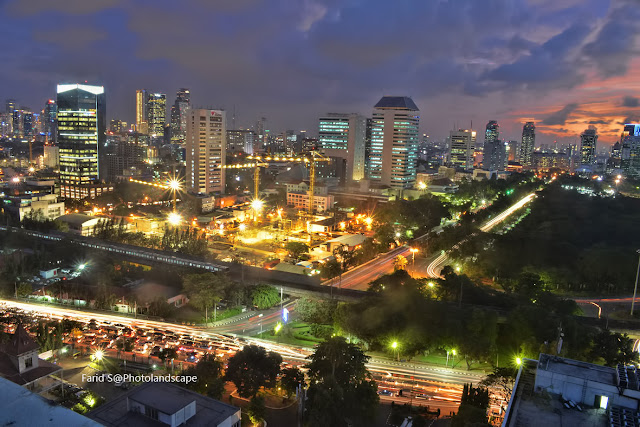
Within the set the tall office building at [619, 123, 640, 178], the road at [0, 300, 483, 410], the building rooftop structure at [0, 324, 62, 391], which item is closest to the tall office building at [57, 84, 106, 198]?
the road at [0, 300, 483, 410]

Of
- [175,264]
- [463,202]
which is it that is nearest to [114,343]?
[175,264]

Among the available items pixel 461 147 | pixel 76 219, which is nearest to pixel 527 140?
pixel 461 147

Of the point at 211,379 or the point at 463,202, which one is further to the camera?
the point at 463,202

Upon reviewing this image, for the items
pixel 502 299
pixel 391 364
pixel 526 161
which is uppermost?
pixel 526 161

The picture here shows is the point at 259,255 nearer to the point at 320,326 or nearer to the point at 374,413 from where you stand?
the point at 320,326

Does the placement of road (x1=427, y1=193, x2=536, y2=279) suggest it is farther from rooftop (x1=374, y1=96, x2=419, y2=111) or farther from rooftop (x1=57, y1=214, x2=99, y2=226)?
rooftop (x1=57, y1=214, x2=99, y2=226)

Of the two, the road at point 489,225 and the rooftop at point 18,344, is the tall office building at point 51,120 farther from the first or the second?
the rooftop at point 18,344

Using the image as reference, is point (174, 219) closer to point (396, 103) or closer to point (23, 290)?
point (23, 290)
